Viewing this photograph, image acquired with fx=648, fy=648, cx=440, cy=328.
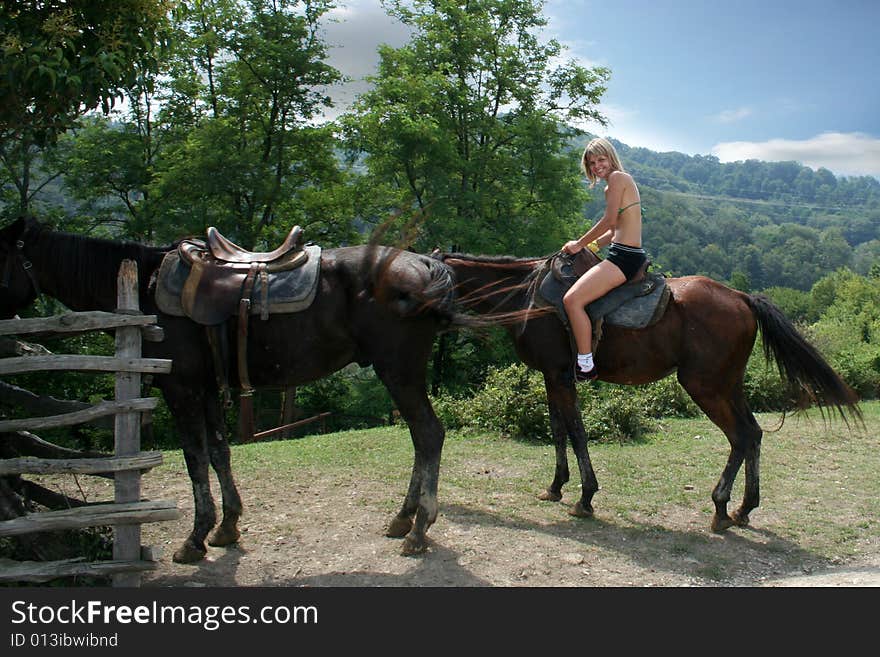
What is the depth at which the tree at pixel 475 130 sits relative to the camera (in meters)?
20.0

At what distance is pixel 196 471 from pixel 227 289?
139cm

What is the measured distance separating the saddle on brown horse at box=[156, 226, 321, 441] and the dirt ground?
4.41 feet

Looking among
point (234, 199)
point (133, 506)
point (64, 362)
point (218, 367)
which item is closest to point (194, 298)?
point (218, 367)

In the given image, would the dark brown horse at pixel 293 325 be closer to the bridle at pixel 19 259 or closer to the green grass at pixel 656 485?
the bridle at pixel 19 259

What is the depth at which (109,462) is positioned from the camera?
4.00m

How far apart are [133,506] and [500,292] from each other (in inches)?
141

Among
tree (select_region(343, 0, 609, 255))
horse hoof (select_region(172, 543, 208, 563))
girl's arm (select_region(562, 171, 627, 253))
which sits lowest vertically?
horse hoof (select_region(172, 543, 208, 563))

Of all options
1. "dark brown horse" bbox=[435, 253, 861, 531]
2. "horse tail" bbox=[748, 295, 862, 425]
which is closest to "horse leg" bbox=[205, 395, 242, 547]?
"dark brown horse" bbox=[435, 253, 861, 531]

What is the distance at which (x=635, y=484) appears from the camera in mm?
7113

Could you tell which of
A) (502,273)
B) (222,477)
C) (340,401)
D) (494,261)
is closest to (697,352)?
(502,273)

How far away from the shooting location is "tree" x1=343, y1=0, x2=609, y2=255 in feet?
65.5

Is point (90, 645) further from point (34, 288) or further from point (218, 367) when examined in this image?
point (34, 288)

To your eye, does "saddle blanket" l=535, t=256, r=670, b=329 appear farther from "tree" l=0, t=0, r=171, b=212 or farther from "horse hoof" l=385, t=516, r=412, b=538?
"tree" l=0, t=0, r=171, b=212

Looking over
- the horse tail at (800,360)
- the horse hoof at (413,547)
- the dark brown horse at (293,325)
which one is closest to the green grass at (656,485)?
the horse hoof at (413,547)
